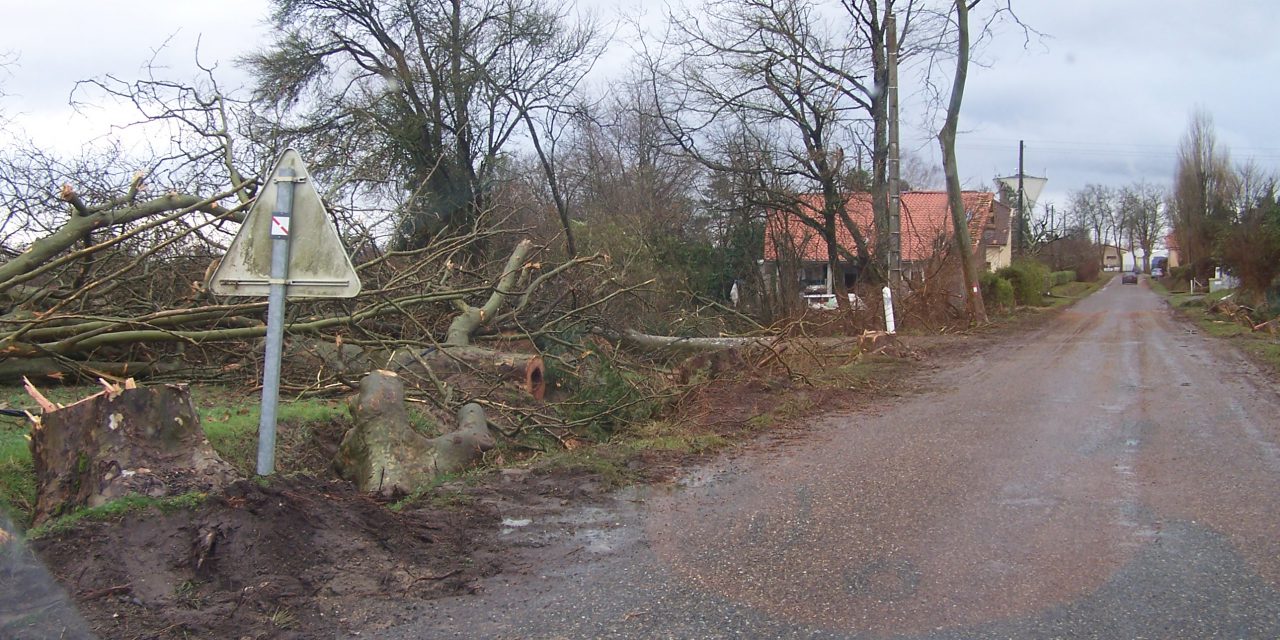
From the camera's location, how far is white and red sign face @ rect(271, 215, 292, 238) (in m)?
4.78

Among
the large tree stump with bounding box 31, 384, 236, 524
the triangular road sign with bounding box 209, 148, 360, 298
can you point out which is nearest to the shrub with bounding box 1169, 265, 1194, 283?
the triangular road sign with bounding box 209, 148, 360, 298

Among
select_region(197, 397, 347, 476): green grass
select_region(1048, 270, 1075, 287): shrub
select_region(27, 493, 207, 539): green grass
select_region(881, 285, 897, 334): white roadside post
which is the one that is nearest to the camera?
select_region(27, 493, 207, 539): green grass

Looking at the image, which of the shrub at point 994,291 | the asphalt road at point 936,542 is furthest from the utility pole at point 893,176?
the asphalt road at point 936,542

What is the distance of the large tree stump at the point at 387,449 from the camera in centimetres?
620

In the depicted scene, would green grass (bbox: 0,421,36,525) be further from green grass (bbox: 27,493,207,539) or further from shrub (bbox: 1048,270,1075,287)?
shrub (bbox: 1048,270,1075,287)

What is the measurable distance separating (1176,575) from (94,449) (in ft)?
17.9

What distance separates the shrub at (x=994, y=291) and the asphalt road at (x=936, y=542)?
19528 millimetres

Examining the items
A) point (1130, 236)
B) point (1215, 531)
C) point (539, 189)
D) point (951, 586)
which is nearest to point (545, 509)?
point (951, 586)

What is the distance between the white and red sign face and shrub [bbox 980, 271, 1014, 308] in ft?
83.7

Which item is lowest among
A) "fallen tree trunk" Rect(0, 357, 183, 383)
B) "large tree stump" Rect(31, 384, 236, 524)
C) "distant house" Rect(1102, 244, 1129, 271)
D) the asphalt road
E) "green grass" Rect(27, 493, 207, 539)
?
the asphalt road

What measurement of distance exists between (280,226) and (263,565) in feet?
5.62

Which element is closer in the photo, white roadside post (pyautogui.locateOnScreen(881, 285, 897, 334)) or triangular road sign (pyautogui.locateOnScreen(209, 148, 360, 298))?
triangular road sign (pyautogui.locateOnScreen(209, 148, 360, 298))

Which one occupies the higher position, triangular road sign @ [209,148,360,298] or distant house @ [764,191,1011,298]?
distant house @ [764,191,1011,298]

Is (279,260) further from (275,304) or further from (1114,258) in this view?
(1114,258)
